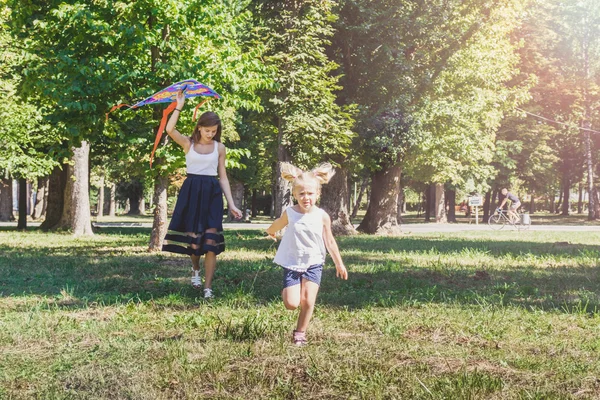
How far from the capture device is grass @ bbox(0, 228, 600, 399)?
407cm

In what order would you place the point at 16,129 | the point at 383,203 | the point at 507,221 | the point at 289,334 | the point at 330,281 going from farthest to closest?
the point at 507,221, the point at 383,203, the point at 16,129, the point at 330,281, the point at 289,334

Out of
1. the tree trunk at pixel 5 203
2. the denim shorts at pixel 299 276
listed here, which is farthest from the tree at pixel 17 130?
the tree trunk at pixel 5 203

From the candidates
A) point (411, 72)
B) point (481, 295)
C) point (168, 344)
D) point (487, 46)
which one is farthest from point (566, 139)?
point (168, 344)

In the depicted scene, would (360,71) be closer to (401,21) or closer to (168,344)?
(401,21)

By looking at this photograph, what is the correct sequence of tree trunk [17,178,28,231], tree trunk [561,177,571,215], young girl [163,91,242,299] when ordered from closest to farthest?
1. young girl [163,91,242,299]
2. tree trunk [17,178,28,231]
3. tree trunk [561,177,571,215]

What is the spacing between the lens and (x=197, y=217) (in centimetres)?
802

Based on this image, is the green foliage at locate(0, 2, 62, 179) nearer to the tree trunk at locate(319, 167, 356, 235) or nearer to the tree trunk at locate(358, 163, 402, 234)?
the tree trunk at locate(319, 167, 356, 235)

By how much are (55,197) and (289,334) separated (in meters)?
23.4

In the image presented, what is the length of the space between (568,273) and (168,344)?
7751mm

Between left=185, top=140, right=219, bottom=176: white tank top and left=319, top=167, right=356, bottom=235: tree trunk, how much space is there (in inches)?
568

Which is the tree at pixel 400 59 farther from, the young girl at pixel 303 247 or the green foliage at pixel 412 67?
the young girl at pixel 303 247

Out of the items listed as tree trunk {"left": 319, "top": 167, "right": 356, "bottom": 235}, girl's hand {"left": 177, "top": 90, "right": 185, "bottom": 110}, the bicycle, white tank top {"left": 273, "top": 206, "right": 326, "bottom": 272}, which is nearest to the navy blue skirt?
girl's hand {"left": 177, "top": 90, "right": 185, "bottom": 110}

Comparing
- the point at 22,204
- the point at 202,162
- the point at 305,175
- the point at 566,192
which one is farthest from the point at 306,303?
the point at 566,192

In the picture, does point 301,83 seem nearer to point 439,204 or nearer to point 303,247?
point 303,247
